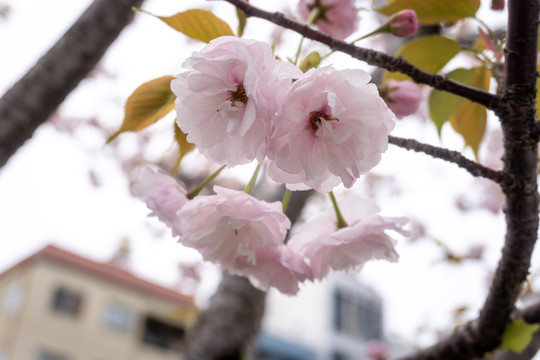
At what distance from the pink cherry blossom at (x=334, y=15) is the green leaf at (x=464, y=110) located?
0.48 feet

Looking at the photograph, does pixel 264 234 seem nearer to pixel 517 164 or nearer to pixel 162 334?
pixel 517 164

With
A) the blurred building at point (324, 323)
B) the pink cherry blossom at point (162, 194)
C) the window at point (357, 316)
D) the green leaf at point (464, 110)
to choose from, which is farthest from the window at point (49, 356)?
the green leaf at point (464, 110)

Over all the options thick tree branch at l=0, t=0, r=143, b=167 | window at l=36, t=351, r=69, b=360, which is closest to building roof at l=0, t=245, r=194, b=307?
window at l=36, t=351, r=69, b=360

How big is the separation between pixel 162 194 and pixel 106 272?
1139 cm

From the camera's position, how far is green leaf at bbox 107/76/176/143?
1.71 ft

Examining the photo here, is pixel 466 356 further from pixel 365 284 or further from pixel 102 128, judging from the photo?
pixel 365 284

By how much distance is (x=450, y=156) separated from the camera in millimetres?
497

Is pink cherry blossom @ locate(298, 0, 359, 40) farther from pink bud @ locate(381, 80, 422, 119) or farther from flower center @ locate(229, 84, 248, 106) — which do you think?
flower center @ locate(229, 84, 248, 106)

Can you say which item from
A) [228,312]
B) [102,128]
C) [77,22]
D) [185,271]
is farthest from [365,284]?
[77,22]

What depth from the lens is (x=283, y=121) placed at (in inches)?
15.2

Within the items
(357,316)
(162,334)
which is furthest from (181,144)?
(357,316)

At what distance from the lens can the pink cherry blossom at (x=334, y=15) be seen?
688 mm

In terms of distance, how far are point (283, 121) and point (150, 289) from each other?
12149 millimetres

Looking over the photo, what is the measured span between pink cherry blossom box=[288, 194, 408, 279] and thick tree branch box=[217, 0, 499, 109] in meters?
0.16
